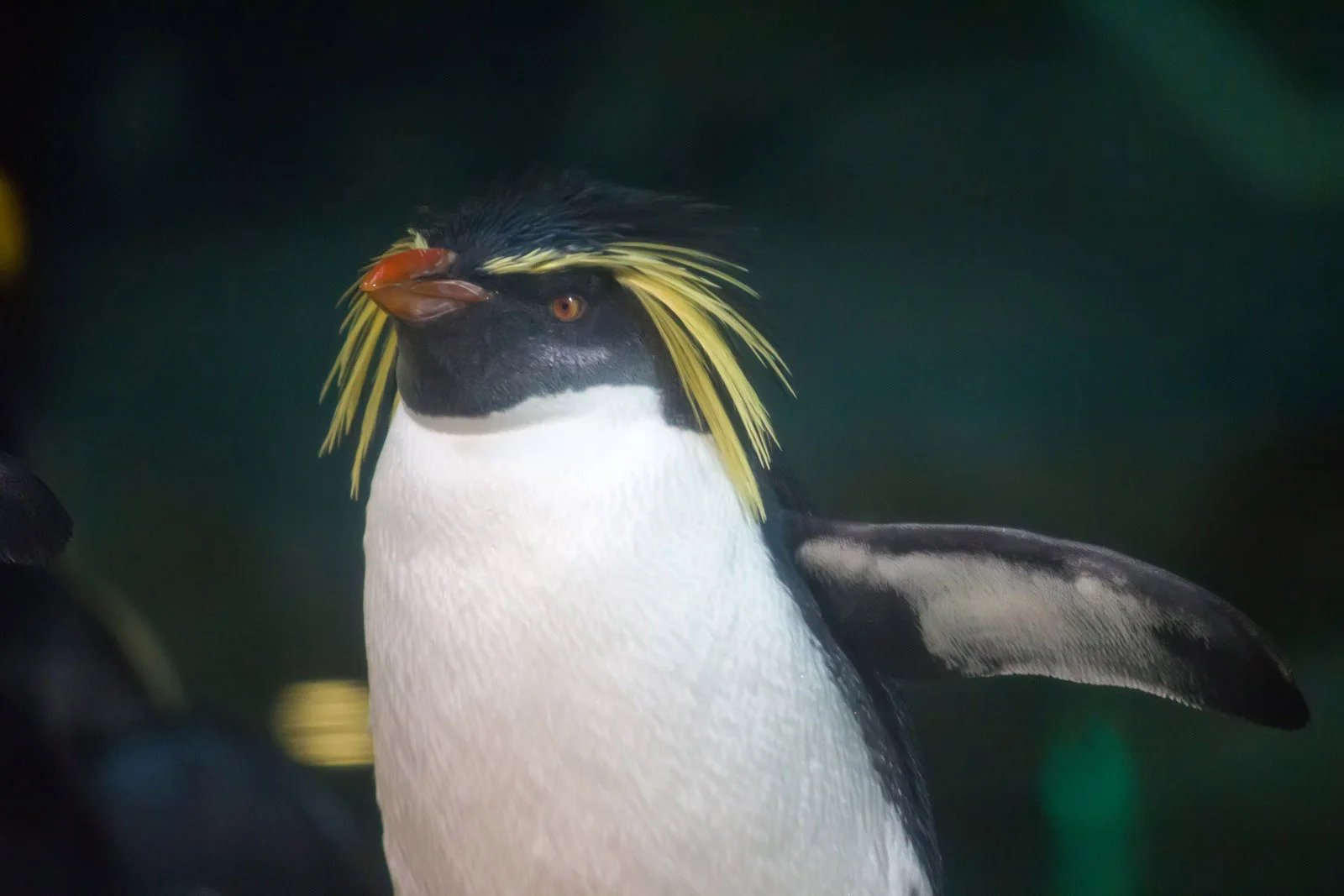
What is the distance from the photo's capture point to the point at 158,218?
42.9 inches

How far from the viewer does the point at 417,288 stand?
0.85 metres

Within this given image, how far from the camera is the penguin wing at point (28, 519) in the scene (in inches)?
41.0

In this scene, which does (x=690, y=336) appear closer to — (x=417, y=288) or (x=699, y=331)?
(x=699, y=331)

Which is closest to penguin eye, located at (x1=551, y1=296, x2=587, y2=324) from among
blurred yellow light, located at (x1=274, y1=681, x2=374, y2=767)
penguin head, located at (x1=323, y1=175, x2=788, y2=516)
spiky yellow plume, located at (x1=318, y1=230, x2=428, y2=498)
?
penguin head, located at (x1=323, y1=175, x2=788, y2=516)

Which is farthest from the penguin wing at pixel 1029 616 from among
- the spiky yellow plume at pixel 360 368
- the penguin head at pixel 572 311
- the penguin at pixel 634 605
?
the spiky yellow plume at pixel 360 368

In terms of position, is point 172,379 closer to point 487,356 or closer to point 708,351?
point 487,356

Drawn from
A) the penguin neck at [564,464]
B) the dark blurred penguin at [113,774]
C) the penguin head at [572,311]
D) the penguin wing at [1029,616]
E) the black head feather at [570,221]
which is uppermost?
the black head feather at [570,221]

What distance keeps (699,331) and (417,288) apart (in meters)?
0.24

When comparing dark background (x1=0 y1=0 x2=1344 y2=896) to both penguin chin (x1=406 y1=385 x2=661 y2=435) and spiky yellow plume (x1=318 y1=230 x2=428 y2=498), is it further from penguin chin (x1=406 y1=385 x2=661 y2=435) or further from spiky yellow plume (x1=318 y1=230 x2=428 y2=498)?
penguin chin (x1=406 y1=385 x2=661 y2=435)

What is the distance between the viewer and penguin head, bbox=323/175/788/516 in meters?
0.88

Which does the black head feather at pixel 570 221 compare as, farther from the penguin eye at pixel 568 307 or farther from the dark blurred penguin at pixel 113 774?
the dark blurred penguin at pixel 113 774

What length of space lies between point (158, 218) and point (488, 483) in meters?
0.49

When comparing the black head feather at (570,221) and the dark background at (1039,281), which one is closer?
the black head feather at (570,221)

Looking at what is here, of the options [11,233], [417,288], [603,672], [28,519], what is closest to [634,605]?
[603,672]
